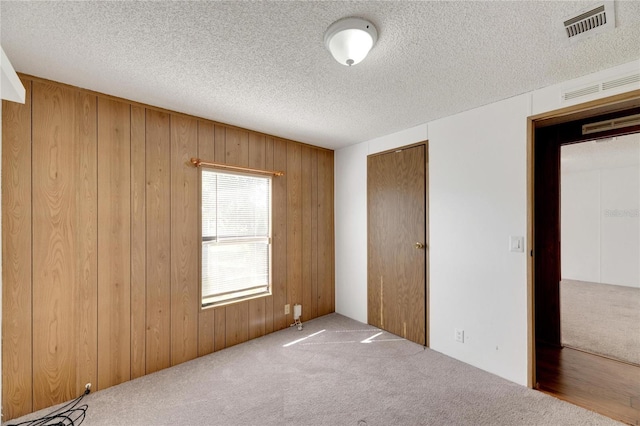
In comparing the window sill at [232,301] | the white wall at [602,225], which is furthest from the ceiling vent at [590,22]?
the white wall at [602,225]

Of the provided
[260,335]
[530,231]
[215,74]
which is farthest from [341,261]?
[215,74]

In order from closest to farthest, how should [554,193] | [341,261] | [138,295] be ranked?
[138,295], [554,193], [341,261]

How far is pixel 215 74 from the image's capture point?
6.56 ft

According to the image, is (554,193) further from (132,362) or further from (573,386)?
(132,362)

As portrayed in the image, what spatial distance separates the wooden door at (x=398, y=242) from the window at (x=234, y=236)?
1368 millimetres

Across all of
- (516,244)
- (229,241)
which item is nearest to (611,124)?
(516,244)

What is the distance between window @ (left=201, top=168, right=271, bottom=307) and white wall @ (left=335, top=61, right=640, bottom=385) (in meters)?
1.90

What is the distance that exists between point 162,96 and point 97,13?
978 mm

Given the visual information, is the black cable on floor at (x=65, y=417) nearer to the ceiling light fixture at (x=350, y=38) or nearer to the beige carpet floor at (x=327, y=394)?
the beige carpet floor at (x=327, y=394)

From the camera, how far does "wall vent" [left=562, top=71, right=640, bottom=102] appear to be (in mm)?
1859

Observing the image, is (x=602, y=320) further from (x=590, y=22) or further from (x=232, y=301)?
(x=232, y=301)

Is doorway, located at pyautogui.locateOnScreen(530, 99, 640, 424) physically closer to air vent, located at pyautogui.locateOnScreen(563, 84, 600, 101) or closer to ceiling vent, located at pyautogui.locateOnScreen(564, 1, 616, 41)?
air vent, located at pyautogui.locateOnScreen(563, 84, 600, 101)

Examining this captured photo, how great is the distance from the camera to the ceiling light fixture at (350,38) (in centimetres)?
144

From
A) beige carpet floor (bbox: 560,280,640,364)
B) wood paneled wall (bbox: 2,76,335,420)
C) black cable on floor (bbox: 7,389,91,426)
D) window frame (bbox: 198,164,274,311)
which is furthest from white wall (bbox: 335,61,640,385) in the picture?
black cable on floor (bbox: 7,389,91,426)
